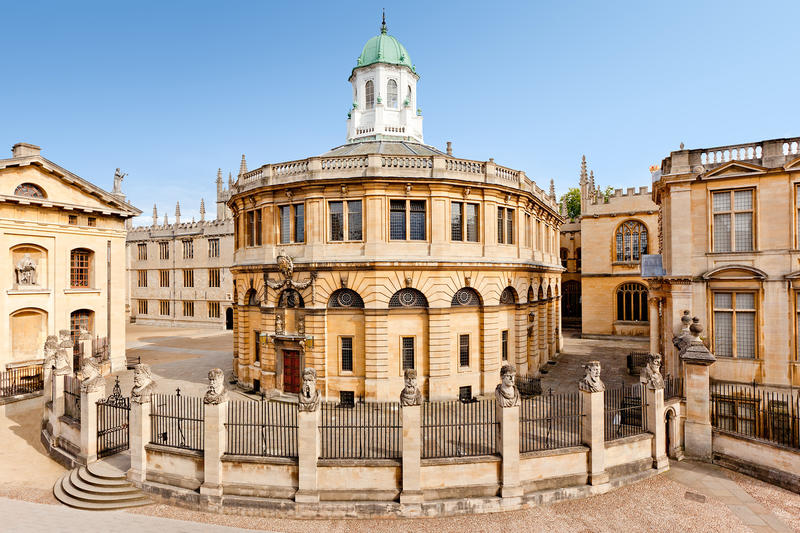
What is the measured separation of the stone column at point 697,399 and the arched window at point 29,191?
37.4 metres

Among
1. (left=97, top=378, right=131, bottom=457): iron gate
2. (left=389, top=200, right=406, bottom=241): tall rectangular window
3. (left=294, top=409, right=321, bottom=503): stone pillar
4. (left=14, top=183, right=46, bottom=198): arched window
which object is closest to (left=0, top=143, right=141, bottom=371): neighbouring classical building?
(left=14, top=183, right=46, bottom=198): arched window

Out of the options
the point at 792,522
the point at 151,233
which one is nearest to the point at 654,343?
the point at 792,522

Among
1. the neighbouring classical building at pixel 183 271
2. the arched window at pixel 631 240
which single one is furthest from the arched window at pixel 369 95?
the neighbouring classical building at pixel 183 271

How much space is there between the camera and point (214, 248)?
58.0 m

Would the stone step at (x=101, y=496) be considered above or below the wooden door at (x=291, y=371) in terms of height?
below

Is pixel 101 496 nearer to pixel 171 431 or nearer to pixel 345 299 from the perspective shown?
pixel 171 431

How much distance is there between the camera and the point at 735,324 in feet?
61.8

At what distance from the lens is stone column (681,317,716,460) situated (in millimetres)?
16656

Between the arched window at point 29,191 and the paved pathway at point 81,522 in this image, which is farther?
the arched window at point 29,191

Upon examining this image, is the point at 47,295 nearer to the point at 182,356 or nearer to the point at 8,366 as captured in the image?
→ the point at 8,366

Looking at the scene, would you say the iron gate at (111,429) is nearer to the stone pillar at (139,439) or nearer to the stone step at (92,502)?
the stone pillar at (139,439)

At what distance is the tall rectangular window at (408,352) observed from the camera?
2211cm

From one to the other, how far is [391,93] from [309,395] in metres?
24.3

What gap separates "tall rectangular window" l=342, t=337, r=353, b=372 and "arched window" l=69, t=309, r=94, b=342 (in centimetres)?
2029
